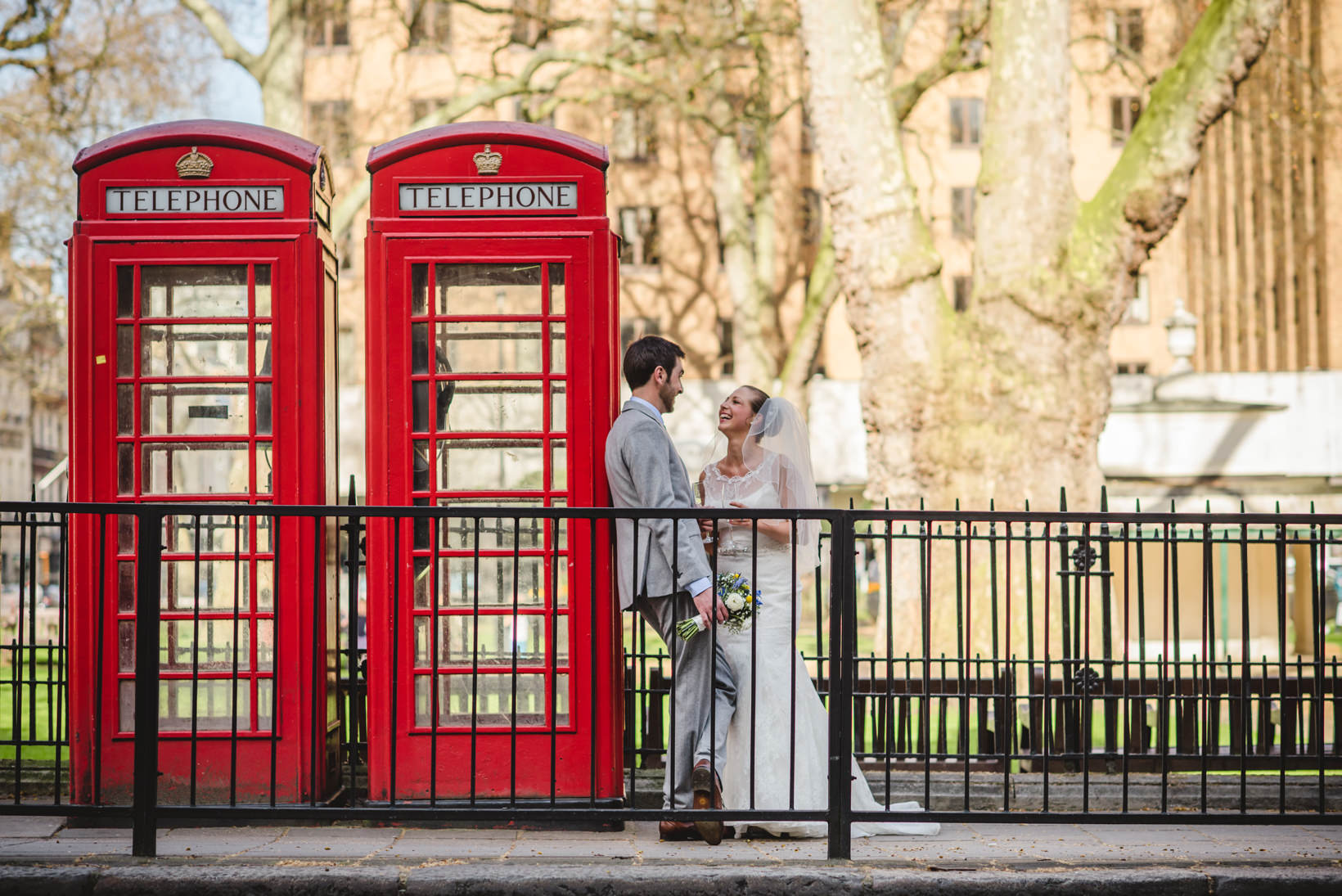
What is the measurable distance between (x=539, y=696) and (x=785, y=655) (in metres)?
1.10

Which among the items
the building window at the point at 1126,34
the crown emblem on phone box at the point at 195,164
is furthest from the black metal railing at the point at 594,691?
the building window at the point at 1126,34

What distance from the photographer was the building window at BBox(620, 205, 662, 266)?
127 feet

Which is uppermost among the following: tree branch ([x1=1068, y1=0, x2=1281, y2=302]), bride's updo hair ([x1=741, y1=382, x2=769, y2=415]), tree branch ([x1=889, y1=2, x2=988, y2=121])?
tree branch ([x1=889, y1=2, x2=988, y2=121])

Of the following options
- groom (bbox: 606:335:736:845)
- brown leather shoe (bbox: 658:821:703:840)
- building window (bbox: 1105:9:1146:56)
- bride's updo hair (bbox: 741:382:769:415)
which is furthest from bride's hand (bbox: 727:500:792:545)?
building window (bbox: 1105:9:1146:56)

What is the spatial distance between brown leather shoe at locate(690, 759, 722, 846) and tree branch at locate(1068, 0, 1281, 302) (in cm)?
640

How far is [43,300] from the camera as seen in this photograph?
29.0 metres

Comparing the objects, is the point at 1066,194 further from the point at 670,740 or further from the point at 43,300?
the point at 43,300

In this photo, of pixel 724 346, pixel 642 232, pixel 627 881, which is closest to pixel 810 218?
pixel 724 346

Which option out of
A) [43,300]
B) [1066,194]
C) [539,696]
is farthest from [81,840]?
[43,300]

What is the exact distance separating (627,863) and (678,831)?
22.3 inches

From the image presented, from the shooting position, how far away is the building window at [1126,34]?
67.7 feet

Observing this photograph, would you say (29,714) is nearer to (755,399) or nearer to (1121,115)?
(755,399)

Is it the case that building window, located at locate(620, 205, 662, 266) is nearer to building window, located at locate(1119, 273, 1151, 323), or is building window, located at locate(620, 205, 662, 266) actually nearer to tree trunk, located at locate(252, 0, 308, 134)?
building window, located at locate(1119, 273, 1151, 323)

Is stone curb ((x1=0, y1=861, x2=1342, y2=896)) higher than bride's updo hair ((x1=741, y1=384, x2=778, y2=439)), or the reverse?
bride's updo hair ((x1=741, y1=384, x2=778, y2=439))
